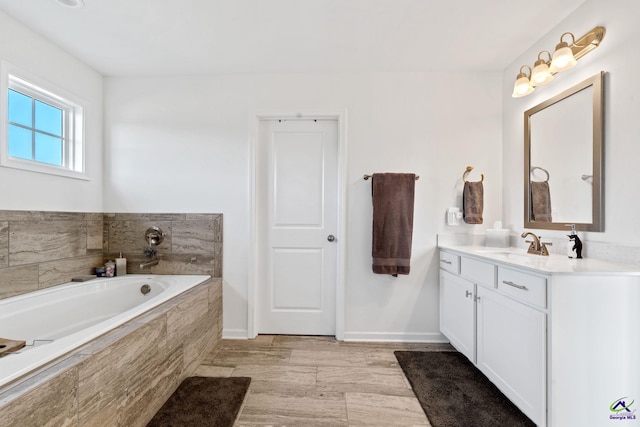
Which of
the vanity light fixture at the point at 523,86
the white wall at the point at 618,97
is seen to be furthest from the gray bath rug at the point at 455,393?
the vanity light fixture at the point at 523,86

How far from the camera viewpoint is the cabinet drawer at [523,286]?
1352 mm

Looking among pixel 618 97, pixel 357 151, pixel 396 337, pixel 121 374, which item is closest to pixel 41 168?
pixel 121 374

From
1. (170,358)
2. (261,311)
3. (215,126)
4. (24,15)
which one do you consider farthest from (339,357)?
(24,15)

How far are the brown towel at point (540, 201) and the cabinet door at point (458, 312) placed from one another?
0.69 meters

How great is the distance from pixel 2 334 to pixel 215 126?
1.91m

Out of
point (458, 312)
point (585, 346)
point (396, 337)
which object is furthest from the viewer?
point (396, 337)

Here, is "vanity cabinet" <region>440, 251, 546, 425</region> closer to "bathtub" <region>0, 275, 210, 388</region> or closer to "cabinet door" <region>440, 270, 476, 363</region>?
"cabinet door" <region>440, 270, 476, 363</region>

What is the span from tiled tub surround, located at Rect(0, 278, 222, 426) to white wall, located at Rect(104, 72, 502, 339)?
0.61m

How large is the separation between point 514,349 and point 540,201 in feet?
3.57

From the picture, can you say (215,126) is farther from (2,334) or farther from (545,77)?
(545,77)

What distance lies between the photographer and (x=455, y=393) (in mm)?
1784


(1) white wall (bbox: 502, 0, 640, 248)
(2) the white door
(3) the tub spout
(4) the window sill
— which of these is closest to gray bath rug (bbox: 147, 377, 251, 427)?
(2) the white door

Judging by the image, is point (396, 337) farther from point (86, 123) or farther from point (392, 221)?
point (86, 123)

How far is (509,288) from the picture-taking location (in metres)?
1.58
